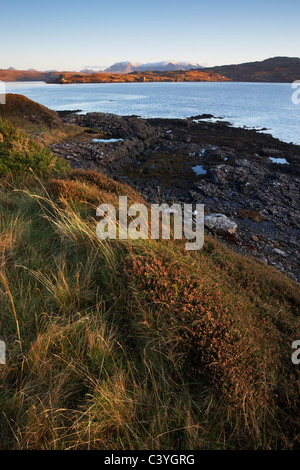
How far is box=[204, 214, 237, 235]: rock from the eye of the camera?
11.7 m

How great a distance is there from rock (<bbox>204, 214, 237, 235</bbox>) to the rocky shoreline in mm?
298

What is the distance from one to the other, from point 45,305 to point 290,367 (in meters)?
3.05

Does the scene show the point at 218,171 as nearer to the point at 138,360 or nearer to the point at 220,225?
the point at 220,225

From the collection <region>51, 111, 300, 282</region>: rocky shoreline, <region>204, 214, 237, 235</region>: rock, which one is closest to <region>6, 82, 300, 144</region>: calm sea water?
<region>51, 111, 300, 282</region>: rocky shoreline

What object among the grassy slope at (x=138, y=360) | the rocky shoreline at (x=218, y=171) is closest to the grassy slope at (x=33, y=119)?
the rocky shoreline at (x=218, y=171)

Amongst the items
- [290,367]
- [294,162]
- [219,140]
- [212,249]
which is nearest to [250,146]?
[219,140]

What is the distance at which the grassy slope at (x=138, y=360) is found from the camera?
204cm

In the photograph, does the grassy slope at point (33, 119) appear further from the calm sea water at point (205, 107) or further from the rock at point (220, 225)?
the calm sea water at point (205, 107)

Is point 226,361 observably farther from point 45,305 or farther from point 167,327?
point 45,305

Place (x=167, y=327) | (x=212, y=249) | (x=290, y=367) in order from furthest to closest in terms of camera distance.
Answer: (x=212, y=249) < (x=290, y=367) < (x=167, y=327)

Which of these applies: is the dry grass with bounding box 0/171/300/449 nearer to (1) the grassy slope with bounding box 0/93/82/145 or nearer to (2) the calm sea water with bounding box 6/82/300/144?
(1) the grassy slope with bounding box 0/93/82/145

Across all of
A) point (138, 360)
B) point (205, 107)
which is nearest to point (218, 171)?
point (138, 360)

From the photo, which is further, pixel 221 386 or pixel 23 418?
pixel 221 386
